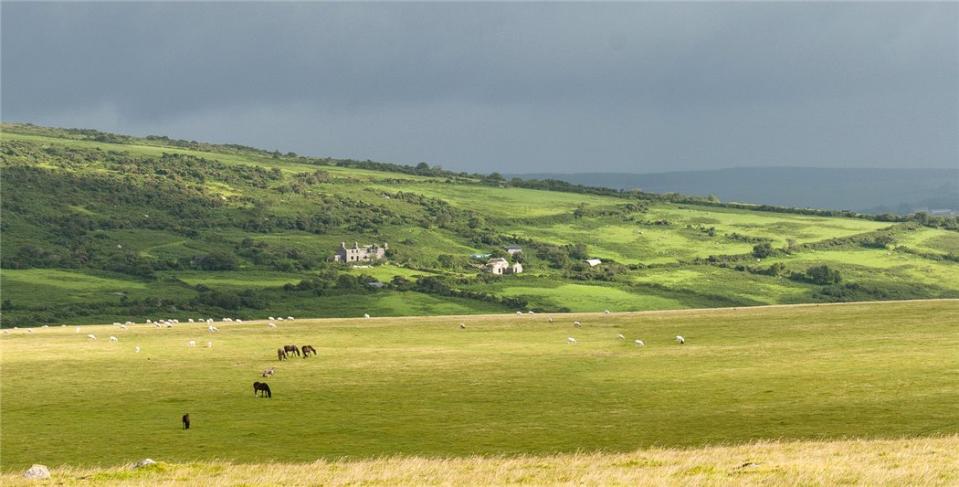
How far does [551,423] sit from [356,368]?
72.9 feet

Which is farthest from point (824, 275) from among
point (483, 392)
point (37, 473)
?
point (37, 473)

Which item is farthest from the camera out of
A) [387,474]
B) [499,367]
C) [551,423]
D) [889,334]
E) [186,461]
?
[889,334]

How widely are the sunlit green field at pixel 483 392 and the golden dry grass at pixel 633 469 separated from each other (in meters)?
4.37

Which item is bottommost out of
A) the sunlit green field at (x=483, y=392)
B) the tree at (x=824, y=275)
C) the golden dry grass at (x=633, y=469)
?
the tree at (x=824, y=275)

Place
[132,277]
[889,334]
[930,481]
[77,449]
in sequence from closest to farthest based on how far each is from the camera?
[930,481], [77,449], [889,334], [132,277]

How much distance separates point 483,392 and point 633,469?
24162 millimetres

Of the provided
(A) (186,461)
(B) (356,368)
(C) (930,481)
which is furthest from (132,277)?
(C) (930,481)

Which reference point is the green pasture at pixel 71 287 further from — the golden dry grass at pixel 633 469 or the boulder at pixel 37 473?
the golden dry grass at pixel 633 469

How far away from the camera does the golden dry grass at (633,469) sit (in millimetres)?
28766

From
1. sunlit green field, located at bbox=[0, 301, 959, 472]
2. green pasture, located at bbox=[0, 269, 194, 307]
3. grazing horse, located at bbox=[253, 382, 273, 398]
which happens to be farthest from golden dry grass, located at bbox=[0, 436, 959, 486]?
green pasture, located at bbox=[0, 269, 194, 307]

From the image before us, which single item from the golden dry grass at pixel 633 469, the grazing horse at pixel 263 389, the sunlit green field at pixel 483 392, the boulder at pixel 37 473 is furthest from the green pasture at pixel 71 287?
the golden dry grass at pixel 633 469

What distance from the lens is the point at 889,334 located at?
74.1 meters

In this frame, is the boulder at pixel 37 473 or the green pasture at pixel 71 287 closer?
the boulder at pixel 37 473

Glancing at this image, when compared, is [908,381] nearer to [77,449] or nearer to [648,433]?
[648,433]
